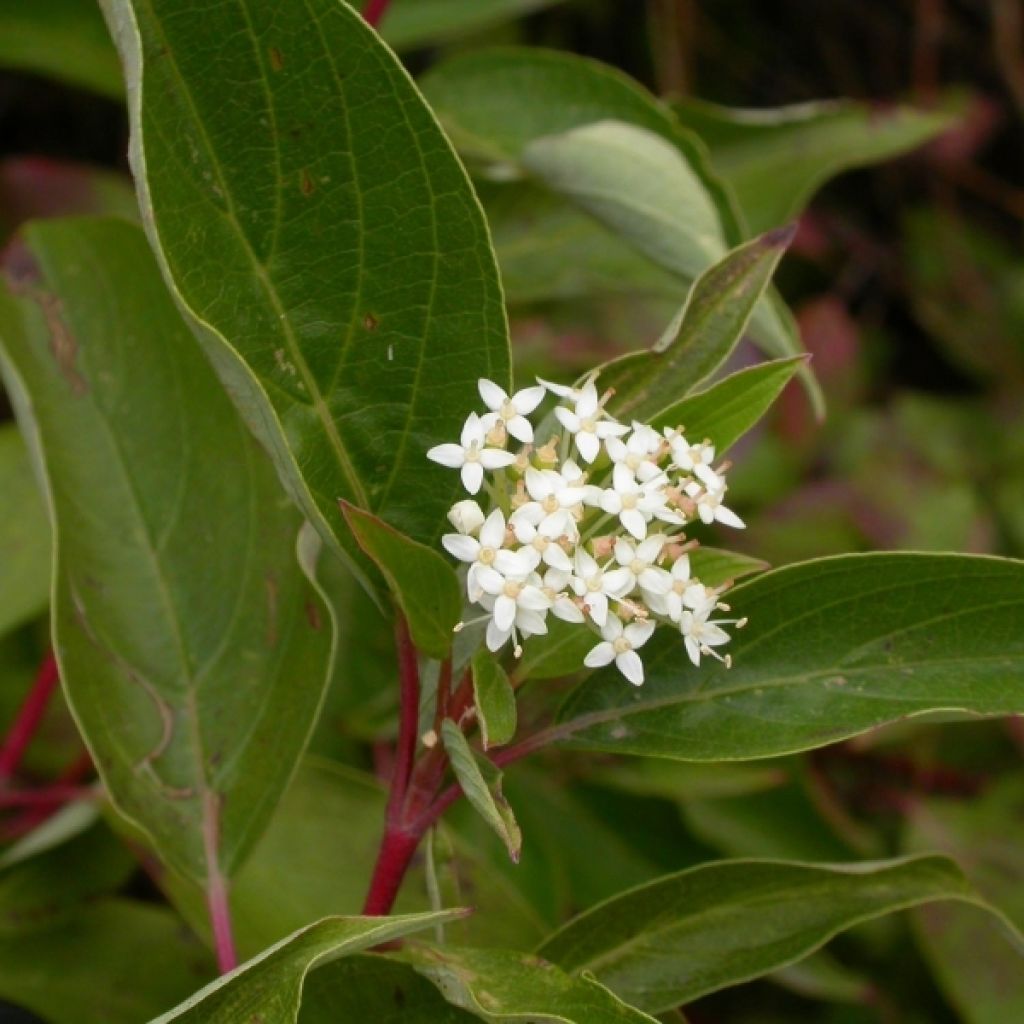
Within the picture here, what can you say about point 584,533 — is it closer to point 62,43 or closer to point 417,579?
point 417,579

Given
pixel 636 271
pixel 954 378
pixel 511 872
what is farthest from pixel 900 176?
pixel 511 872

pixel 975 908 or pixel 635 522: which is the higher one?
pixel 635 522

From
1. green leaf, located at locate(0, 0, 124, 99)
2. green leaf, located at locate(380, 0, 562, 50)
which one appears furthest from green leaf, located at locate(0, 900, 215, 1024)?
green leaf, located at locate(380, 0, 562, 50)

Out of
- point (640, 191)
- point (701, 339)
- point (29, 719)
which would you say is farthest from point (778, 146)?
point (29, 719)

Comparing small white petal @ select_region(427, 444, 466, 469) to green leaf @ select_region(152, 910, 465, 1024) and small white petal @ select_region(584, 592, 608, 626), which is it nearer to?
small white petal @ select_region(584, 592, 608, 626)

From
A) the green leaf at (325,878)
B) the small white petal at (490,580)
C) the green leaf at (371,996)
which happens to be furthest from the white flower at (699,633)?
the green leaf at (325,878)

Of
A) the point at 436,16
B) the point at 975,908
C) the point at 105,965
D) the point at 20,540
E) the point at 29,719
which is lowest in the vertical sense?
the point at 975,908

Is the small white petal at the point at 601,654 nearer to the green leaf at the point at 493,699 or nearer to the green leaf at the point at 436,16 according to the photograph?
the green leaf at the point at 493,699
